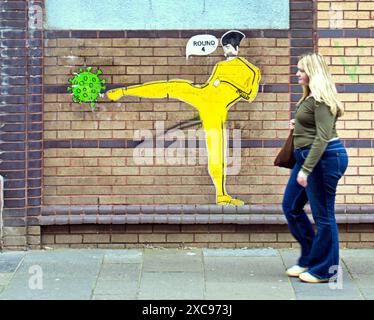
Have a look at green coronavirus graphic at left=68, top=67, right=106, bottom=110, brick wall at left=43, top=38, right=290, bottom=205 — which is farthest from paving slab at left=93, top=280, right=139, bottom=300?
green coronavirus graphic at left=68, top=67, right=106, bottom=110

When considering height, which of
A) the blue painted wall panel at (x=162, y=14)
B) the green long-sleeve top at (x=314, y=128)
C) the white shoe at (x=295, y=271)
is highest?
the blue painted wall panel at (x=162, y=14)

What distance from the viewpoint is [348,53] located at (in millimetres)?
7352

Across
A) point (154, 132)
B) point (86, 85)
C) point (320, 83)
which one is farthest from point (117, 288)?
point (320, 83)

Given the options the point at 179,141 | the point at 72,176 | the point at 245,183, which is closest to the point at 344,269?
the point at 245,183

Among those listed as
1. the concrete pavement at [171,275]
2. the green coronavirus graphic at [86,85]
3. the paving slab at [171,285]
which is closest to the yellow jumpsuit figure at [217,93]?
the green coronavirus graphic at [86,85]

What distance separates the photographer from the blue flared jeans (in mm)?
6090

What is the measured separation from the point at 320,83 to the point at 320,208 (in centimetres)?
98

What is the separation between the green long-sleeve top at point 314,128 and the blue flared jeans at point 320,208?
0.10m

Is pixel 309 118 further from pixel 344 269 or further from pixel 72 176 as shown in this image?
pixel 72 176

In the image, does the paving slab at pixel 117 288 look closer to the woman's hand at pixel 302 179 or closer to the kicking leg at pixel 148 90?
the woman's hand at pixel 302 179

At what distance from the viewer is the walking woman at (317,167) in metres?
6.00

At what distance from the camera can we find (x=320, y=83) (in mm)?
6043

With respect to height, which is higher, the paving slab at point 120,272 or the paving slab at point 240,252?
the paving slab at point 240,252

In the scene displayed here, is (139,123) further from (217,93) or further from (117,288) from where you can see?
(117,288)
